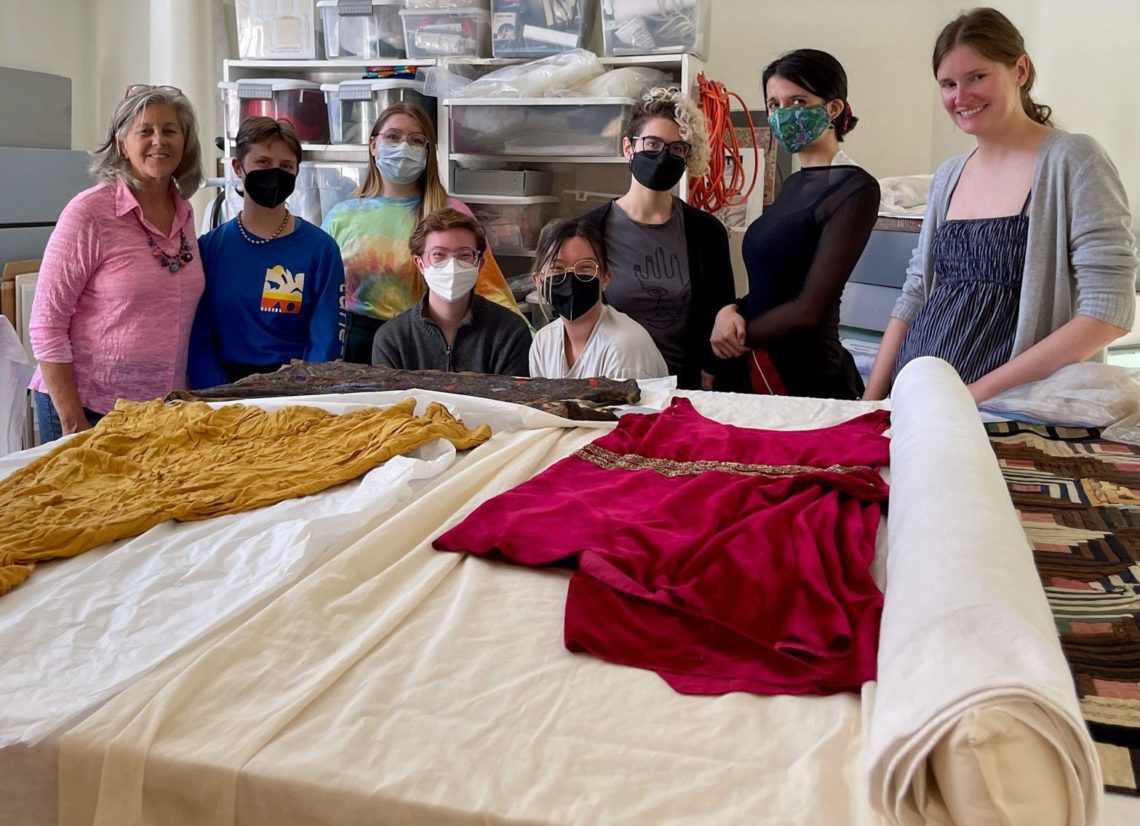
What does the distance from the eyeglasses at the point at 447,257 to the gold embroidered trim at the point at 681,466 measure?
36.1 inches

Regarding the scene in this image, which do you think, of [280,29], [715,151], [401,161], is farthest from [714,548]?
[280,29]

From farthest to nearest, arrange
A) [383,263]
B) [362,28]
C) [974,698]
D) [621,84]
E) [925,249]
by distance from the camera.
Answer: [362,28]
[621,84]
[383,263]
[925,249]
[974,698]

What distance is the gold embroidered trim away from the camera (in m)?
1.61

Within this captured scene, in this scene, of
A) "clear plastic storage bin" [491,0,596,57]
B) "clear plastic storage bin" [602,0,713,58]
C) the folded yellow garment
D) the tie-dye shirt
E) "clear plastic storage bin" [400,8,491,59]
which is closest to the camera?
the folded yellow garment

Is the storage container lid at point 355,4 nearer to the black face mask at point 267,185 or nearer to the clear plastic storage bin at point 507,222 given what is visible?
the clear plastic storage bin at point 507,222

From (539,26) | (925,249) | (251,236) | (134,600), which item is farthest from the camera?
(539,26)

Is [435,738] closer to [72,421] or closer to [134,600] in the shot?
[134,600]

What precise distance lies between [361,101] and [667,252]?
1875 mm

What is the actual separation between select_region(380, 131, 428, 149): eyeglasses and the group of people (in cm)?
24

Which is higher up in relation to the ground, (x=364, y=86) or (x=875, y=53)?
(x=875, y=53)

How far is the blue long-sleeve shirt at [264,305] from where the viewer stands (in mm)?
2566

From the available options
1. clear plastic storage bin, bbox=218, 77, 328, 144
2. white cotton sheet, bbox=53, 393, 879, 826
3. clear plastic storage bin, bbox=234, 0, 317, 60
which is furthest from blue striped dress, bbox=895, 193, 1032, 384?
clear plastic storage bin, bbox=234, 0, 317, 60

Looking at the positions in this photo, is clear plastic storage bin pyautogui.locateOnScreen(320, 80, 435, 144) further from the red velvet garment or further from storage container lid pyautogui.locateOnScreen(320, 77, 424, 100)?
the red velvet garment

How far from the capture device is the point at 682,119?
2693 millimetres
